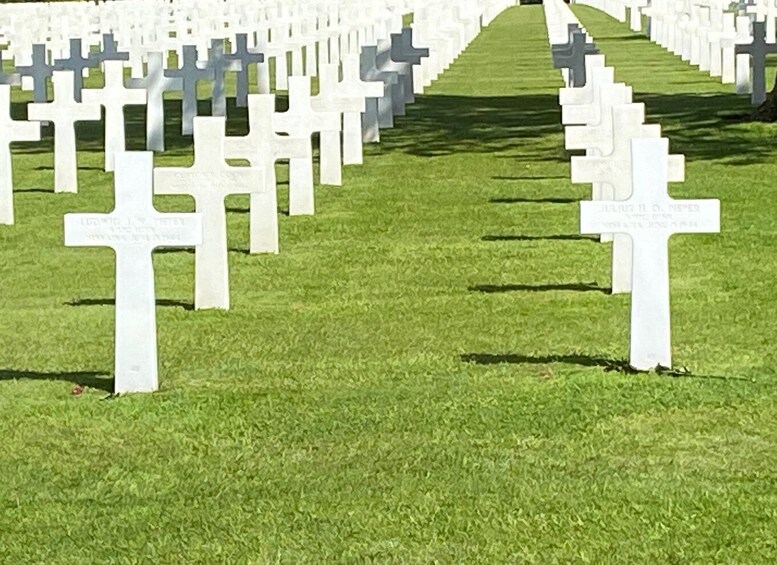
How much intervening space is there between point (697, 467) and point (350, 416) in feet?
4.97

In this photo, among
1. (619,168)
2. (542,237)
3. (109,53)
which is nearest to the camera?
(619,168)

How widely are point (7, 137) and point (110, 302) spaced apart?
13.5 feet

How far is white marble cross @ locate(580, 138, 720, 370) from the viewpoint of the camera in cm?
915

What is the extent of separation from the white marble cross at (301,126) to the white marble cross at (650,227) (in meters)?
5.84

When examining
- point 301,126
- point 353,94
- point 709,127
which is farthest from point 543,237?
point 709,127

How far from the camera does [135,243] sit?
9047 mm

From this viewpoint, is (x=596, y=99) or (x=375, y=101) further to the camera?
(x=375, y=101)

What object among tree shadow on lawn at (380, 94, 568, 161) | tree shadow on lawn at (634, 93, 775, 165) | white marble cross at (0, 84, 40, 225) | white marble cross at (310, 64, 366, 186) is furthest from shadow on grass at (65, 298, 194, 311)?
tree shadow on lawn at (380, 94, 568, 161)

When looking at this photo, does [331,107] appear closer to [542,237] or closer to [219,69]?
[542,237]

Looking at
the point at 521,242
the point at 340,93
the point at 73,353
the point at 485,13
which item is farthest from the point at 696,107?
the point at 485,13

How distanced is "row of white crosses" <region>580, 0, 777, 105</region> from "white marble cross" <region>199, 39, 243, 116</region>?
5.96 meters

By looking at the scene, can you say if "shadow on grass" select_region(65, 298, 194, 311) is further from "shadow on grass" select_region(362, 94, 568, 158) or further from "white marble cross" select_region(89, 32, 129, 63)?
"white marble cross" select_region(89, 32, 129, 63)

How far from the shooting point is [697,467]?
7738mm

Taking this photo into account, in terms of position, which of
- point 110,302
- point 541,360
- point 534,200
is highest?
point 541,360
